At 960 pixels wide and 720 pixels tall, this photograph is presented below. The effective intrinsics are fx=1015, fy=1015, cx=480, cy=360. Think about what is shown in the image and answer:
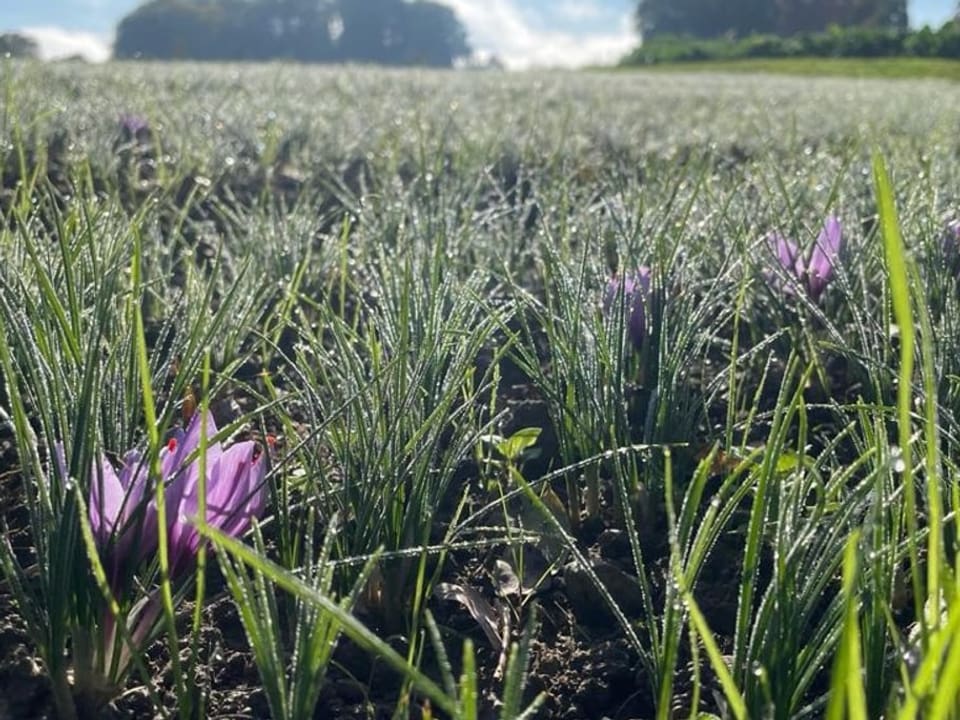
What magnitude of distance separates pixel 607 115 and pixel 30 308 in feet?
10.4

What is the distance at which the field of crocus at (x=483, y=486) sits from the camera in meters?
0.61

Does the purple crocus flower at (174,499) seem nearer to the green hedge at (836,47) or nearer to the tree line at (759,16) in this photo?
the green hedge at (836,47)

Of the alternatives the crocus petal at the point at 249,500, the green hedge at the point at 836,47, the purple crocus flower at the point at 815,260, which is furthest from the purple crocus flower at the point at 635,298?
the green hedge at the point at 836,47

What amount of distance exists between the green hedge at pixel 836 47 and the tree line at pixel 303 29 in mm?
33549

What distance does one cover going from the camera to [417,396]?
88 centimetres

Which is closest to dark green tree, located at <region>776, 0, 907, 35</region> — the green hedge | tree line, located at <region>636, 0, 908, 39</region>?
tree line, located at <region>636, 0, 908, 39</region>

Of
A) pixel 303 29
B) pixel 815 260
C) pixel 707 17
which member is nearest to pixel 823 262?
pixel 815 260

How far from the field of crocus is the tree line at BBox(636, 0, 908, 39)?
43911 mm

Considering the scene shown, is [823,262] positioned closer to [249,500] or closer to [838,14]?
[249,500]

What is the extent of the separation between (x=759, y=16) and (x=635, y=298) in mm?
50537

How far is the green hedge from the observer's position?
21.9 meters

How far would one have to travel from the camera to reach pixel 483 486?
98cm

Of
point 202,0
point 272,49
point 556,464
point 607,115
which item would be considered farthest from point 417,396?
point 202,0

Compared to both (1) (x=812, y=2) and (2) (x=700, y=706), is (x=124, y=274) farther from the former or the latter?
(1) (x=812, y=2)
